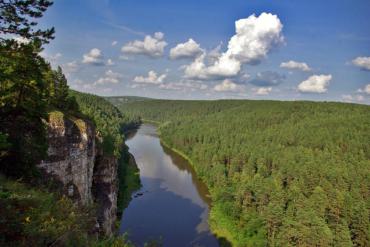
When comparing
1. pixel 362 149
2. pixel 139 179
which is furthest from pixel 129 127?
pixel 362 149

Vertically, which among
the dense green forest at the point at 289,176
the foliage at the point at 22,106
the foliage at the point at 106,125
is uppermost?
the foliage at the point at 22,106

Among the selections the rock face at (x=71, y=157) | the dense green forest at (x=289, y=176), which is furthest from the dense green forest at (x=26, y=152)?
the dense green forest at (x=289, y=176)

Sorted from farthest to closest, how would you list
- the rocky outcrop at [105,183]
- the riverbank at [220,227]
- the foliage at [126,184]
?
the foliage at [126,184] < the riverbank at [220,227] < the rocky outcrop at [105,183]

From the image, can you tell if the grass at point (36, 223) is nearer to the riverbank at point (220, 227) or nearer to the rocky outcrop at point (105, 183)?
the rocky outcrop at point (105, 183)

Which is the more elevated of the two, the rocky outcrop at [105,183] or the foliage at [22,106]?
the foliage at [22,106]

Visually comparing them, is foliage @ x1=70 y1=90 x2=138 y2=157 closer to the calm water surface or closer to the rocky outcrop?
the rocky outcrop

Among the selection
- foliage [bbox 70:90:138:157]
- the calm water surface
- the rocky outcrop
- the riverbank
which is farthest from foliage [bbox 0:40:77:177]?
the riverbank

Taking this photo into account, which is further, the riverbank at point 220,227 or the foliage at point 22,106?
the riverbank at point 220,227
